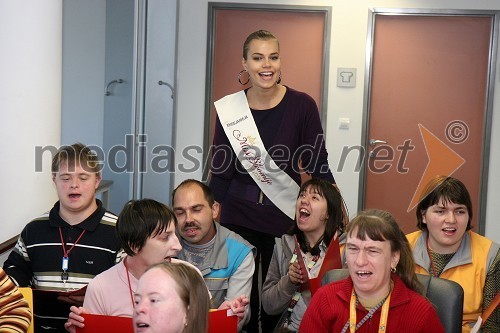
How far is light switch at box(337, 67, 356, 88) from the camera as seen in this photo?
588cm

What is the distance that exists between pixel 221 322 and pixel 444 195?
1.09m

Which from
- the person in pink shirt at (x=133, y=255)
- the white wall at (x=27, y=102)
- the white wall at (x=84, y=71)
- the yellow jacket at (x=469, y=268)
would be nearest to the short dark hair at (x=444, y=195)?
the yellow jacket at (x=469, y=268)

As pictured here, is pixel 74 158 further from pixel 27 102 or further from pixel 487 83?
pixel 487 83

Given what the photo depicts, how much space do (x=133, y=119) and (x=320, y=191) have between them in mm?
2719

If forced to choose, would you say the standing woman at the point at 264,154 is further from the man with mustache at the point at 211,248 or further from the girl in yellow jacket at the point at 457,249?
the girl in yellow jacket at the point at 457,249

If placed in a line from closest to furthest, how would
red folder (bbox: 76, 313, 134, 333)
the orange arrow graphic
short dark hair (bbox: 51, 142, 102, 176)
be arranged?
red folder (bbox: 76, 313, 134, 333), short dark hair (bbox: 51, 142, 102, 176), the orange arrow graphic

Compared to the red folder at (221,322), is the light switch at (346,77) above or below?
above

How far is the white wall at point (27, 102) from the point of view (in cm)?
293

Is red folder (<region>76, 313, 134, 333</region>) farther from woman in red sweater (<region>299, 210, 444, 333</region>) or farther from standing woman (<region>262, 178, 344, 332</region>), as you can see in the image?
standing woman (<region>262, 178, 344, 332</region>)

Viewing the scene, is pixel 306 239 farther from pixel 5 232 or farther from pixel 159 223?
pixel 5 232

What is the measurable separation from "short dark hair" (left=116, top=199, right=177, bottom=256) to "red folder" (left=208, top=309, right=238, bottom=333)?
1.25 ft

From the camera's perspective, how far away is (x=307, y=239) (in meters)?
3.09

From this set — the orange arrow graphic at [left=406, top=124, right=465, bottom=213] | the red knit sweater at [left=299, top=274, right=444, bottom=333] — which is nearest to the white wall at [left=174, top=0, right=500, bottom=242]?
the orange arrow graphic at [left=406, top=124, right=465, bottom=213]

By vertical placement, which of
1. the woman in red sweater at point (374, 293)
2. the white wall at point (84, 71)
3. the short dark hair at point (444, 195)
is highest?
the white wall at point (84, 71)
